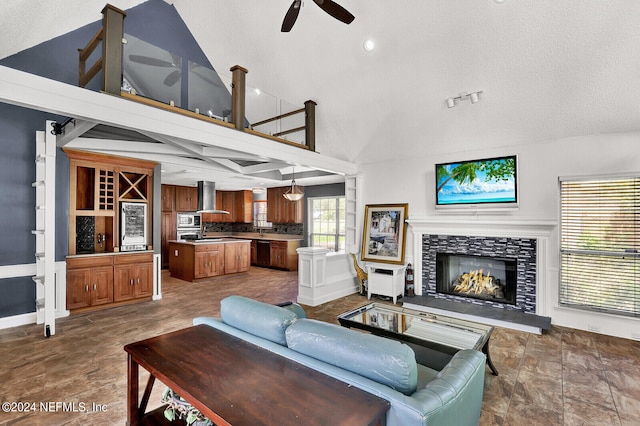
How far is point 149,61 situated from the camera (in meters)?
3.29

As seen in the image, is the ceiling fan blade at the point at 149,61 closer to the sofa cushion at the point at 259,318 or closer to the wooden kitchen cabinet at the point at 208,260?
the sofa cushion at the point at 259,318

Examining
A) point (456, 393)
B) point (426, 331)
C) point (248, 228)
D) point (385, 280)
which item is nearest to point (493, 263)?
point (385, 280)

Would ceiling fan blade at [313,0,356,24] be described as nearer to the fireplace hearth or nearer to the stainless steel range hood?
the fireplace hearth

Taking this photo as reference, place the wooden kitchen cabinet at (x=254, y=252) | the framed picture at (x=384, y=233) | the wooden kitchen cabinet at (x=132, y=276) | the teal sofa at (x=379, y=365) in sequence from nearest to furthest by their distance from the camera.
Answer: the teal sofa at (x=379, y=365)
the wooden kitchen cabinet at (x=132, y=276)
the framed picture at (x=384, y=233)
the wooden kitchen cabinet at (x=254, y=252)

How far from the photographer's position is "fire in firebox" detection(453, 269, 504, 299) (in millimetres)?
4660

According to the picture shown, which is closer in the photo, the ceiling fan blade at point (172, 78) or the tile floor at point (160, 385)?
the tile floor at point (160, 385)

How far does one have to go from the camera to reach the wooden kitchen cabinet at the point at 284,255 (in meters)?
8.28

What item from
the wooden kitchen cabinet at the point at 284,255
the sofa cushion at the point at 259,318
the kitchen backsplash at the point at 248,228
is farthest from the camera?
the kitchen backsplash at the point at 248,228

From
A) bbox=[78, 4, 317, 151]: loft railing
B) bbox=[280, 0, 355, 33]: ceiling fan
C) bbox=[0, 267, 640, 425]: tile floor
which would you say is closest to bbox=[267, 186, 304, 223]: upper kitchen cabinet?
bbox=[0, 267, 640, 425]: tile floor

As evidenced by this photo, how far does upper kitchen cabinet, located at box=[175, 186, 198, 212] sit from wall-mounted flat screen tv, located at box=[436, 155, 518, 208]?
6.95 meters

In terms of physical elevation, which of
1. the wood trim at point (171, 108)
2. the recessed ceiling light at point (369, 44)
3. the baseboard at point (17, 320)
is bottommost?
the baseboard at point (17, 320)

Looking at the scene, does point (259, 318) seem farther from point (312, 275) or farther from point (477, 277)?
point (477, 277)

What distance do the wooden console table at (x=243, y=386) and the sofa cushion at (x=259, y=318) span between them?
120 mm

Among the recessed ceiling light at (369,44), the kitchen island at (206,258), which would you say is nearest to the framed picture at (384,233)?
the recessed ceiling light at (369,44)
